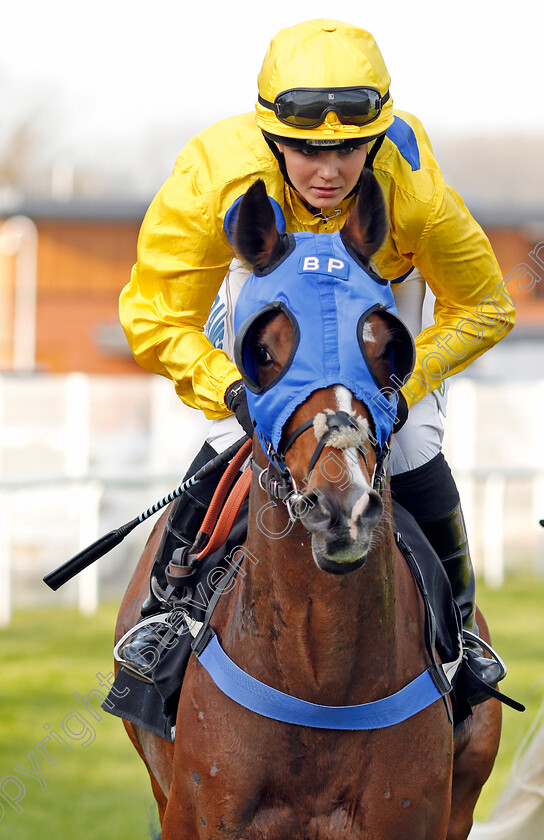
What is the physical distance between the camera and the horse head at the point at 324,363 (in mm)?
2004

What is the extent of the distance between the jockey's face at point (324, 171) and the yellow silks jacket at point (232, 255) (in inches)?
4.3

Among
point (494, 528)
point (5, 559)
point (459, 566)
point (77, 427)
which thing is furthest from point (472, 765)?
point (494, 528)

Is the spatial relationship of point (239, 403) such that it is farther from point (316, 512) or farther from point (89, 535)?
point (89, 535)

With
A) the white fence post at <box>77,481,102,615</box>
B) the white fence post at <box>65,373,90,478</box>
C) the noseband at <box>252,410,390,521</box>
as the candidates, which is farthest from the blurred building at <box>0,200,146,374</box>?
the noseband at <box>252,410,390,521</box>

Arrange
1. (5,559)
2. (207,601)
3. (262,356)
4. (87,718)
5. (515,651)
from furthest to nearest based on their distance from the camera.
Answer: (5,559)
(515,651)
(87,718)
(207,601)
(262,356)

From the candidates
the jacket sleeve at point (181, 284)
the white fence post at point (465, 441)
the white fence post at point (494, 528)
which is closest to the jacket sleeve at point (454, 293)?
the jacket sleeve at point (181, 284)

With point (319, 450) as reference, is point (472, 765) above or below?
below

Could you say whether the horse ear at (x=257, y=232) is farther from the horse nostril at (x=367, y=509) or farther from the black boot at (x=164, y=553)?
the black boot at (x=164, y=553)

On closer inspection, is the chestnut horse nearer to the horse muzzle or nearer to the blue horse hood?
the blue horse hood

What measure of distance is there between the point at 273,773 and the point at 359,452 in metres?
0.88

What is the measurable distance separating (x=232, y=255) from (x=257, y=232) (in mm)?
703

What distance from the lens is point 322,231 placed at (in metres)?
2.93

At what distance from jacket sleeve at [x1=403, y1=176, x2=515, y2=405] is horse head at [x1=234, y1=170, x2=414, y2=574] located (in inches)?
26.3

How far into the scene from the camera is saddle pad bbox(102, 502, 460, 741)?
2.89 m
